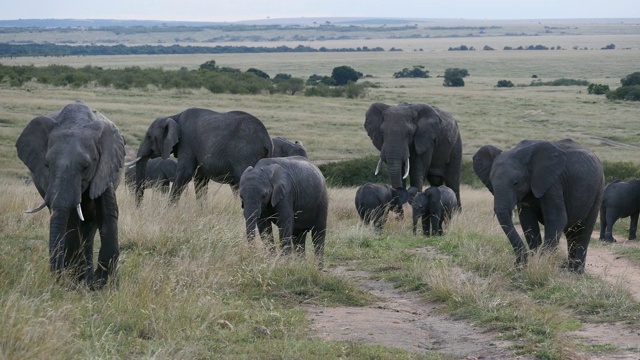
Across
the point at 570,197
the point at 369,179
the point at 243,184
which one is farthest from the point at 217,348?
the point at 369,179

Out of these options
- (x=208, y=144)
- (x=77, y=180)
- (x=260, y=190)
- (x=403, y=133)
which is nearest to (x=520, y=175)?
(x=260, y=190)

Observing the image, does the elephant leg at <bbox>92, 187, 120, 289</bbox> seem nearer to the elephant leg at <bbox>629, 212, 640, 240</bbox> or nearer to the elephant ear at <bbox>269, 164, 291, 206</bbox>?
the elephant ear at <bbox>269, 164, 291, 206</bbox>

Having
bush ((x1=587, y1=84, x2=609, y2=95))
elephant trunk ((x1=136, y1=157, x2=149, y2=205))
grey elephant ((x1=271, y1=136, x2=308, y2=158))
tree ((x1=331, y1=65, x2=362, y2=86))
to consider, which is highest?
grey elephant ((x1=271, y1=136, x2=308, y2=158))

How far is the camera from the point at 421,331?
959 centimetres

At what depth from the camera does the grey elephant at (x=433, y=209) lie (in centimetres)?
1716

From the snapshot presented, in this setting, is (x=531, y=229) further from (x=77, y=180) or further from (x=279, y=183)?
(x=77, y=180)

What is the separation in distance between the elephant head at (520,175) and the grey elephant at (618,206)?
21.7ft

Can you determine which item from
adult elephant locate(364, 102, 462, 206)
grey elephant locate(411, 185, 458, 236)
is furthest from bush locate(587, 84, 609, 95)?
grey elephant locate(411, 185, 458, 236)

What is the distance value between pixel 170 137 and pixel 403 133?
4.49 meters

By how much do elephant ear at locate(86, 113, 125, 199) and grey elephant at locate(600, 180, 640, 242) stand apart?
11.7 meters

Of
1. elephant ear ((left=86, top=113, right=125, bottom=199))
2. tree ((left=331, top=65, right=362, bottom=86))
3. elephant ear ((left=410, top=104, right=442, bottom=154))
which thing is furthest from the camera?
tree ((left=331, top=65, right=362, bottom=86))

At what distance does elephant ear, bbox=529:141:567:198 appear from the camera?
515 inches

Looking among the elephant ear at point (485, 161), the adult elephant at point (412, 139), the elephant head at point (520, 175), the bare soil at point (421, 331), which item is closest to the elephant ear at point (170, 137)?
the adult elephant at point (412, 139)

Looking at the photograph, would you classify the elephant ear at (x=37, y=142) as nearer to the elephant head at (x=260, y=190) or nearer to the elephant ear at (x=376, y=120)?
the elephant head at (x=260, y=190)
